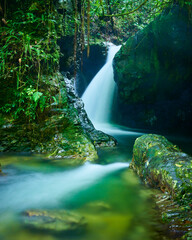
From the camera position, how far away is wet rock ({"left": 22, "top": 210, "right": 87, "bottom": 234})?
1690 mm

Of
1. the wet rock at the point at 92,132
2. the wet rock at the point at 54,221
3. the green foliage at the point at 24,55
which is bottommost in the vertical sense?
the wet rock at the point at 54,221

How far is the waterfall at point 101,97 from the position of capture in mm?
10681

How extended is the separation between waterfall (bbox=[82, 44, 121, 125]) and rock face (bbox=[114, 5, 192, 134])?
77 centimetres

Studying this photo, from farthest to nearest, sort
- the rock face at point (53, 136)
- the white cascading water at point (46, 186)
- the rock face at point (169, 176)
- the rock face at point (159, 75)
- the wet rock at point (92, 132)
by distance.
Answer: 1. the rock face at point (159, 75)
2. the wet rock at point (92, 132)
3. the rock face at point (53, 136)
4. the white cascading water at point (46, 186)
5. the rock face at point (169, 176)

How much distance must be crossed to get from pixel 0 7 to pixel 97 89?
7287 mm

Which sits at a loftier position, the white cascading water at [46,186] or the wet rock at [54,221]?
the wet rock at [54,221]

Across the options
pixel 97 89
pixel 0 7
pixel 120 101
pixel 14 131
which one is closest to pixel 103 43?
pixel 97 89

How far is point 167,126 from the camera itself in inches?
377

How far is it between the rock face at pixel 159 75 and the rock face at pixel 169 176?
16.5 ft

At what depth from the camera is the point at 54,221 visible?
179 centimetres

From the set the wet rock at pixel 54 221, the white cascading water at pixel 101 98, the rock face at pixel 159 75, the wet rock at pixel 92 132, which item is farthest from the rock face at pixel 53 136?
the white cascading water at pixel 101 98

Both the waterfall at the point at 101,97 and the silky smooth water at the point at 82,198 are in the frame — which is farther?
the waterfall at the point at 101,97

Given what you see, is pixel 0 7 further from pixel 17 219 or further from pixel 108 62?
pixel 108 62

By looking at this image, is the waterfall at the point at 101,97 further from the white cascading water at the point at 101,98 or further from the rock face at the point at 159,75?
the rock face at the point at 159,75
